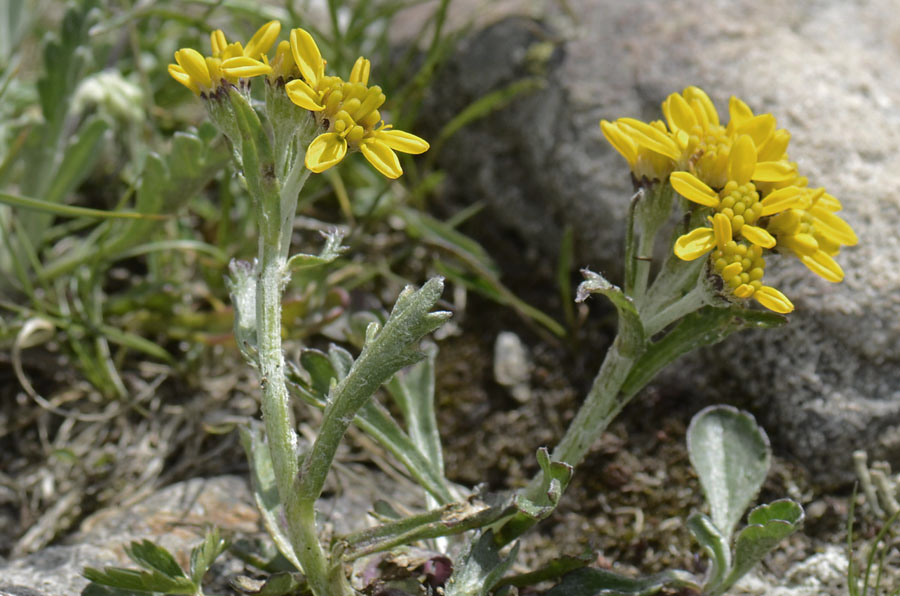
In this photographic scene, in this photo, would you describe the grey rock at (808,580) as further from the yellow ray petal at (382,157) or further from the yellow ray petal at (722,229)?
the yellow ray petal at (382,157)

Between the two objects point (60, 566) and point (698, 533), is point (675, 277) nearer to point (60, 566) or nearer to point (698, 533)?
point (698, 533)

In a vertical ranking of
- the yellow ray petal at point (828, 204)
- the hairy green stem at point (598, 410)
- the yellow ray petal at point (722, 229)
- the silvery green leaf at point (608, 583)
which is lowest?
the silvery green leaf at point (608, 583)

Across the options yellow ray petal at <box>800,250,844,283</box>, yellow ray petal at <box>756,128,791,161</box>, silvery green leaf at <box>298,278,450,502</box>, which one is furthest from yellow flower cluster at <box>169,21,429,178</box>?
yellow ray petal at <box>800,250,844,283</box>

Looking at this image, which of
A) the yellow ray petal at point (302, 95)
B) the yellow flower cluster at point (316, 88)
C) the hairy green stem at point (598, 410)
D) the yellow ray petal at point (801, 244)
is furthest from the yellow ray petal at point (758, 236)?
the yellow ray petal at point (302, 95)

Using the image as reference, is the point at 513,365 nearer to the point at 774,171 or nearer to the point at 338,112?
the point at 774,171

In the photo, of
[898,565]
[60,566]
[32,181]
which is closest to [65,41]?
[32,181]

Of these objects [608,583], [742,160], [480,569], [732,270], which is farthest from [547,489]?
[742,160]
